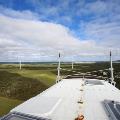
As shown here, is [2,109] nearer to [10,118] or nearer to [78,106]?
[78,106]

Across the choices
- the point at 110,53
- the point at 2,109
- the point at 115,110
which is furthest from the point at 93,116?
the point at 2,109

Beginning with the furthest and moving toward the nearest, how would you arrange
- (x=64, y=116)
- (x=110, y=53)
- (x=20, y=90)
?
(x=20, y=90) < (x=110, y=53) < (x=64, y=116)

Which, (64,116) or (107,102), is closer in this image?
(64,116)

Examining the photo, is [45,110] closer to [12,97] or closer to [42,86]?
[12,97]

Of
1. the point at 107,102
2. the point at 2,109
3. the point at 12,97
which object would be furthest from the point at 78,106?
the point at 12,97

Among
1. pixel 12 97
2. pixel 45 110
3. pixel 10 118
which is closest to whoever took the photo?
pixel 10 118

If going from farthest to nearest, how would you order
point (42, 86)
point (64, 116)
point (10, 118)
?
point (42, 86) → point (64, 116) → point (10, 118)

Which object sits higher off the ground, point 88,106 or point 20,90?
point 88,106

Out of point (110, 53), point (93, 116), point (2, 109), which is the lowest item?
point (2, 109)

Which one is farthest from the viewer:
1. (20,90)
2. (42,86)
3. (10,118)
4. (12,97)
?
(42,86)
